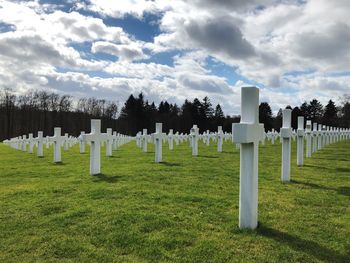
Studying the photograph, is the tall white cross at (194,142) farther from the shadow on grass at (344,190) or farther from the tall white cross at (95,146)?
the shadow on grass at (344,190)

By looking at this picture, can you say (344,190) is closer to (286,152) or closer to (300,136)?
(286,152)

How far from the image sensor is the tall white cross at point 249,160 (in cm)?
454

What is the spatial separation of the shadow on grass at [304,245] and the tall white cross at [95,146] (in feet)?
19.4

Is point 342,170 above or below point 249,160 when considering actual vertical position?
below

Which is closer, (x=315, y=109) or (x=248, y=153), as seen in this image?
(x=248, y=153)

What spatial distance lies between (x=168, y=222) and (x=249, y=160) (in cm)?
136

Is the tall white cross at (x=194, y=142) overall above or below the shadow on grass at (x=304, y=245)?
above

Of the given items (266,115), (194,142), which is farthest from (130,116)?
(194,142)

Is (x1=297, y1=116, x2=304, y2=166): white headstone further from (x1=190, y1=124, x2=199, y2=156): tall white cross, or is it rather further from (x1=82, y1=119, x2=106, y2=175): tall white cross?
(x1=82, y1=119, x2=106, y2=175): tall white cross

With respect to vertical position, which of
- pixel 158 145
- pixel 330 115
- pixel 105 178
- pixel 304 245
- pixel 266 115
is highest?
pixel 330 115

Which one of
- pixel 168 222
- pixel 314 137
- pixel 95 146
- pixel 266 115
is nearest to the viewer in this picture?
pixel 168 222

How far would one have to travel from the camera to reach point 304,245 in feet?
13.1

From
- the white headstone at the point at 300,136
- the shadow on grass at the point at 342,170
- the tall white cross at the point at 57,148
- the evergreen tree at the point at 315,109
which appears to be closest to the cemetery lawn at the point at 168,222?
the shadow on grass at the point at 342,170

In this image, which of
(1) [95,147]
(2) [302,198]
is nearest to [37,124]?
(1) [95,147]
